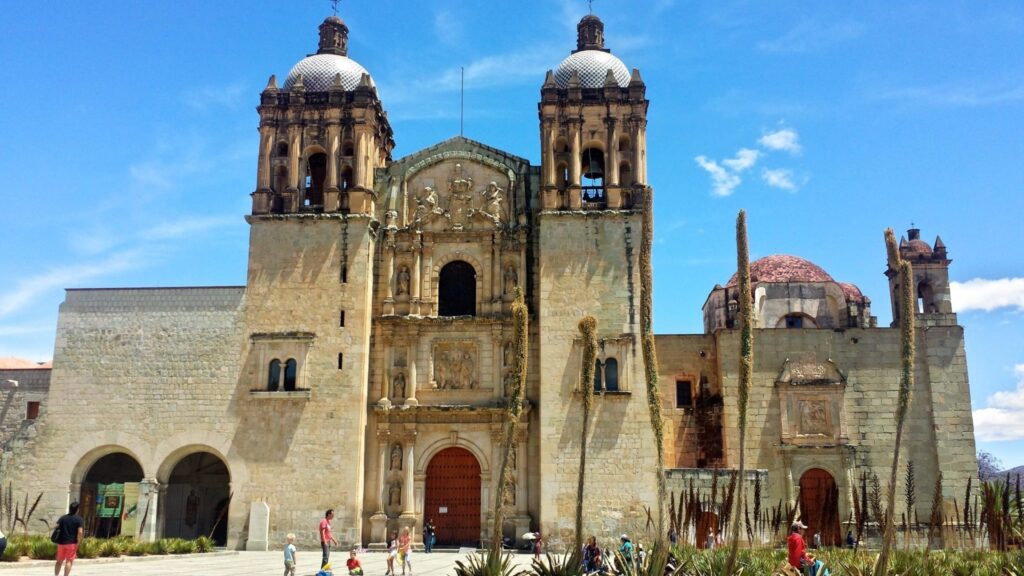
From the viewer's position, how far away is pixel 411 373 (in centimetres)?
2638

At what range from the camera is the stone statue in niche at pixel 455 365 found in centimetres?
2652

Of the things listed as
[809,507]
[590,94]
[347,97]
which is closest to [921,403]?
[809,507]

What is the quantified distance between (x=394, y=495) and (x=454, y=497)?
1722 mm

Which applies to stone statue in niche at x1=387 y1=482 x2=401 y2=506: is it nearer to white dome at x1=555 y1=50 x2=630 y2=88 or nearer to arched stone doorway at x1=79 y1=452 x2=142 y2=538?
arched stone doorway at x1=79 y1=452 x2=142 y2=538

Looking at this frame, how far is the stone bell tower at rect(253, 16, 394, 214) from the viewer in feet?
89.7

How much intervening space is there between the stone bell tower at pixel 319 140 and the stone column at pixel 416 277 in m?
1.74

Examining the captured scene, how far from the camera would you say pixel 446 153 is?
92.5ft

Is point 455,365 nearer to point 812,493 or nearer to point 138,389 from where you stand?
point 138,389

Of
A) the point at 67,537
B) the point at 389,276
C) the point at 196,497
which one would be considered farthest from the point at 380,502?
the point at 67,537

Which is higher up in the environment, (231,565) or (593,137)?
(593,137)

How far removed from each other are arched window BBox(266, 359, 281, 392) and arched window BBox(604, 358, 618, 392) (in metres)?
9.30

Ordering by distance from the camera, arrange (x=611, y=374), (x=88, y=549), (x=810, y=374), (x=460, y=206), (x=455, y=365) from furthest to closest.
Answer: (x=460, y=206)
(x=810, y=374)
(x=455, y=365)
(x=611, y=374)
(x=88, y=549)

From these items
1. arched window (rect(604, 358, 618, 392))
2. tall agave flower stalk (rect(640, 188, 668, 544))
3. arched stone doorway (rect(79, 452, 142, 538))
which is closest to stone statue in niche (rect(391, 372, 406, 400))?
arched window (rect(604, 358, 618, 392))

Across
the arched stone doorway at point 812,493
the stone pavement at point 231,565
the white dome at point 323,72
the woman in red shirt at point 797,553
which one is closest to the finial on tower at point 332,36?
the white dome at point 323,72
